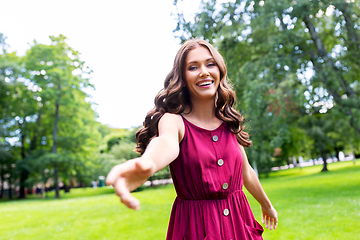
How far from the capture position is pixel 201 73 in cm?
178

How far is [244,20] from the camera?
11.6 metres

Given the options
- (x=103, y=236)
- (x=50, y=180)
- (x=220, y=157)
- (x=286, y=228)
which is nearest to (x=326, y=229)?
(x=286, y=228)

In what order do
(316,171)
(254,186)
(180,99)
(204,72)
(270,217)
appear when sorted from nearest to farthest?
(204,72) → (180,99) → (254,186) → (270,217) → (316,171)

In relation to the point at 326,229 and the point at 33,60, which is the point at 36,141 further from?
the point at 326,229

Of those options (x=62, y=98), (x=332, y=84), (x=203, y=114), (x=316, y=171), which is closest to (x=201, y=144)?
(x=203, y=114)

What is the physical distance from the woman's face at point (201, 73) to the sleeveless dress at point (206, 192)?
20cm

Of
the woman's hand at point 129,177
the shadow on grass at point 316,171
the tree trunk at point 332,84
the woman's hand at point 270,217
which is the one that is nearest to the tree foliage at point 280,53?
the tree trunk at point 332,84

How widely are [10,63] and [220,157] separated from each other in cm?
3106

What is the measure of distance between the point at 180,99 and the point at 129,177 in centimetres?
86

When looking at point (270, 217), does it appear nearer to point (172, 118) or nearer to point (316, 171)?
point (172, 118)

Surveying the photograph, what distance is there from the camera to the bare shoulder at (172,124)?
162 centimetres

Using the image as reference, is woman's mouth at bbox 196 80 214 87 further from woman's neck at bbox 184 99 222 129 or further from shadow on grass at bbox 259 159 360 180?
shadow on grass at bbox 259 159 360 180

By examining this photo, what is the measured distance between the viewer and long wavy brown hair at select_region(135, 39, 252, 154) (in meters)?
1.85

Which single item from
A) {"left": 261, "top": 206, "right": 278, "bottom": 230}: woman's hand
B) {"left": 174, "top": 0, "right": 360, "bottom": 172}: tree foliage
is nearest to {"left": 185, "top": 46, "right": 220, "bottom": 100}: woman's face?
{"left": 261, "top": 206, "right": 278, "bottom": 230}: woman's hand
